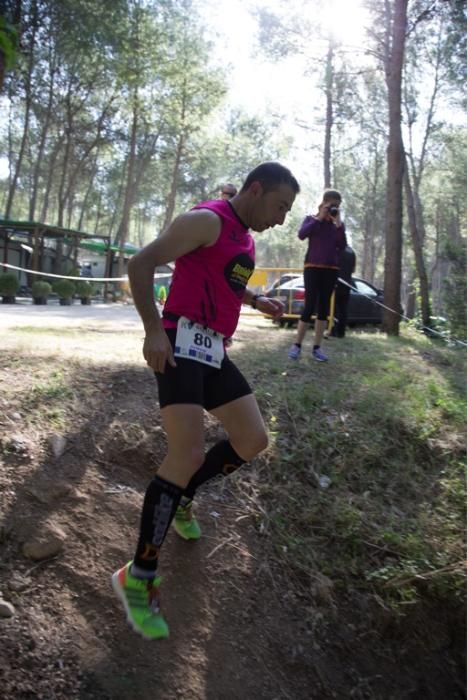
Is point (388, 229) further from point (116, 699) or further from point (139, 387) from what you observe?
point (116, 699)

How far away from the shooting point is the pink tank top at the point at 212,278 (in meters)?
2.35

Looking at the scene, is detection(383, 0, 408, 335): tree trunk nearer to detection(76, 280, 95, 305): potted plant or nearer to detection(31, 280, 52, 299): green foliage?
detection(31, 280, 52, 299): green foliage

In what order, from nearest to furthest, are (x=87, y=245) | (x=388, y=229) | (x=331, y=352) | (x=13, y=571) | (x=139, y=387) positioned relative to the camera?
1. (x=13, y=571)
2. (x=139, y=387)
3. (x=331, y=352)
4. (x=388, y=229)
5. (x=87, y=245)

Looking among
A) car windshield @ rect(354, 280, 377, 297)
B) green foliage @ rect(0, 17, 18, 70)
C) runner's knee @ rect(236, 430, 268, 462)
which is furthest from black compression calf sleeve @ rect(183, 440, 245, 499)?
car windshield @ rect(354, 280, 377, 297)

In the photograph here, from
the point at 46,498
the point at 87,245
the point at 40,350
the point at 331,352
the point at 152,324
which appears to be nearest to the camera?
the point at 152,324

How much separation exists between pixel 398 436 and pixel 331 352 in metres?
2.65

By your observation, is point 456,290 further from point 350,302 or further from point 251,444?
point 251,444

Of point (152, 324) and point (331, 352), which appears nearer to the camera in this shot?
point (152, 324)

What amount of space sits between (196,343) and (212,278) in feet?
0.95

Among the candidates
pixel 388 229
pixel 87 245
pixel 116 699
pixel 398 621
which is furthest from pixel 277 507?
pixel 87 245

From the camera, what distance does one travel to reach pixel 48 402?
3.68 meters

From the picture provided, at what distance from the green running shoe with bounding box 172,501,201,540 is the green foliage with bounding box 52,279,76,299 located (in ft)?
49.4

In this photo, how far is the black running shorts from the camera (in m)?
2.24

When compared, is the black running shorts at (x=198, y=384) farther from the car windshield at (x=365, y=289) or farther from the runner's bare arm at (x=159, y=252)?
the car windshield at (x=365, y=289)
